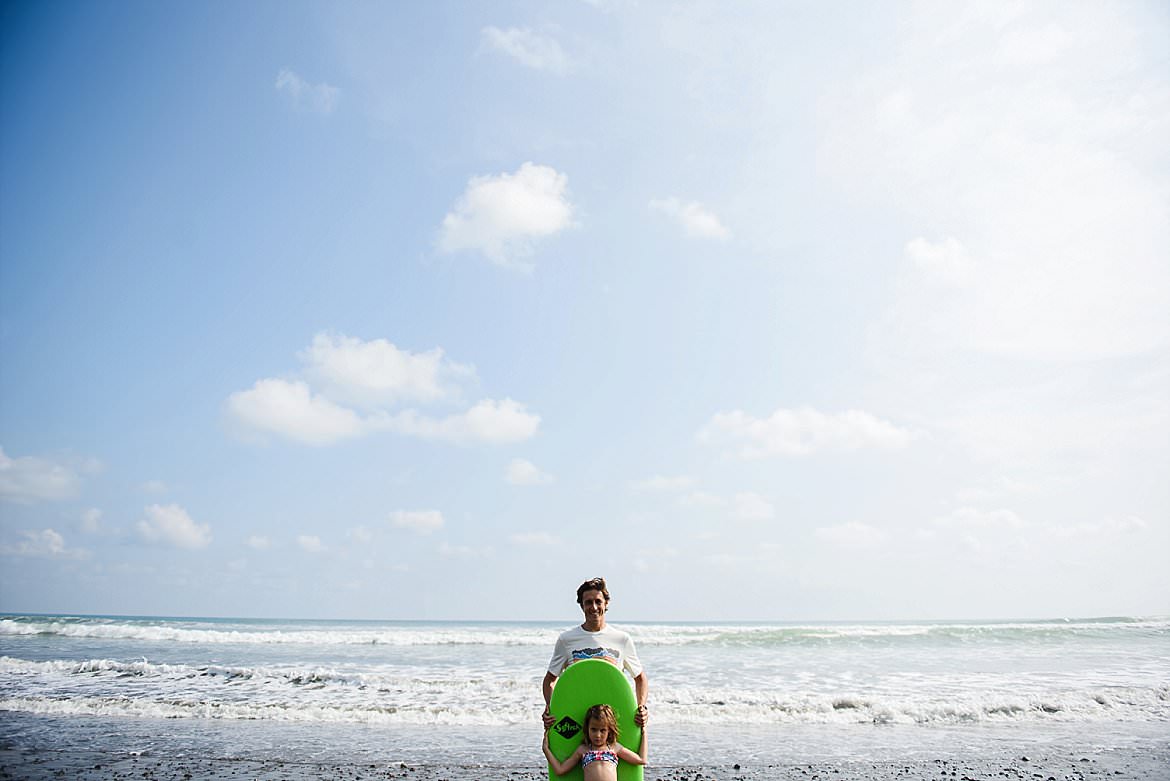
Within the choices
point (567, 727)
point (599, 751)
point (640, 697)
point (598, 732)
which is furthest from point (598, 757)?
point (640, 697)

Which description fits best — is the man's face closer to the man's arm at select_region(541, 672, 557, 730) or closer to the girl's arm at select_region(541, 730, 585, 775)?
the man's arm at select_region(541, 672, 557, 730)

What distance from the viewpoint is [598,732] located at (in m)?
4.43

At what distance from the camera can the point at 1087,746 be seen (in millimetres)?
8750

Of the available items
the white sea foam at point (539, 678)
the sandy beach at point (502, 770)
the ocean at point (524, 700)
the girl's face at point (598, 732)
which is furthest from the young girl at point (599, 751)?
the white sea foam at point (539, 678)

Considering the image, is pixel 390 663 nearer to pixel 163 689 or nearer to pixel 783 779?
pixel 163 689

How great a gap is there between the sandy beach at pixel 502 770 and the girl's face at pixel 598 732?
10.6ft

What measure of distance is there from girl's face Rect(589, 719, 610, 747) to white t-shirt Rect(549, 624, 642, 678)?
410 mm

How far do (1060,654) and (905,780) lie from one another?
1795 centimetres

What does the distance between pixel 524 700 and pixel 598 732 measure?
8.62m

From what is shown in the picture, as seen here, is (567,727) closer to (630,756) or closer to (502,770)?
(630,756)

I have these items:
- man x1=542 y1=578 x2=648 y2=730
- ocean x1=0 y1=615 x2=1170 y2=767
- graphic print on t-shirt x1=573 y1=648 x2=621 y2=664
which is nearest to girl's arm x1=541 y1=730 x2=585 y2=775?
man x1=542 y1=578 x2=648 y2=730

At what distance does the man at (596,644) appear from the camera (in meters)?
4.70

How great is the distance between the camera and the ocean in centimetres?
876

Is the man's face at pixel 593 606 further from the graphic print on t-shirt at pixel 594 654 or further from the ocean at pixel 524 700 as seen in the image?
the ocean at pixel 524 700
